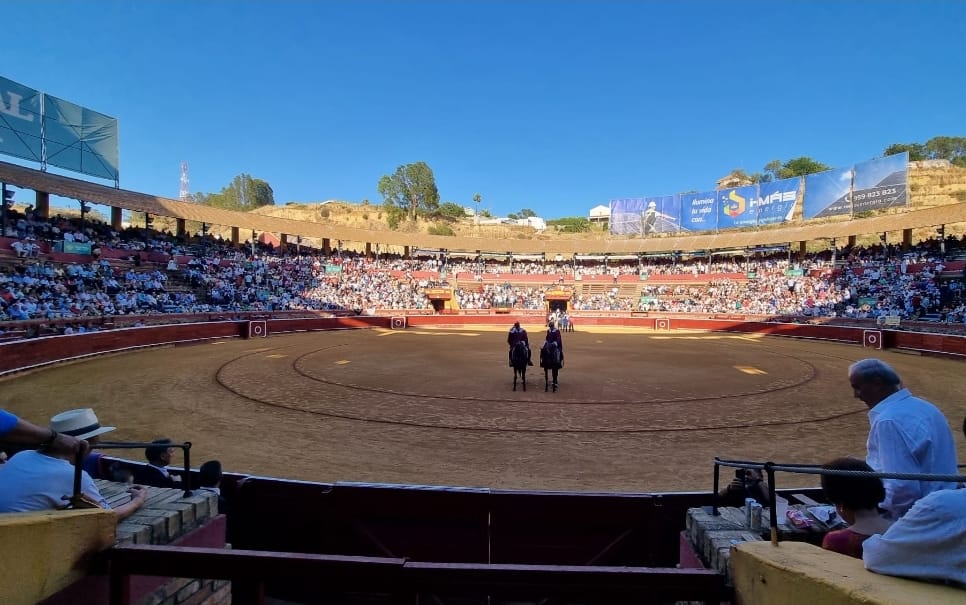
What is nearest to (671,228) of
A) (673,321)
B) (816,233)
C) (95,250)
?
(816,233)

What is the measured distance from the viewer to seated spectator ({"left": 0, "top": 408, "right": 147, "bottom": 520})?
2.82 metres

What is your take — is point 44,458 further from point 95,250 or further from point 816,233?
point 816,233

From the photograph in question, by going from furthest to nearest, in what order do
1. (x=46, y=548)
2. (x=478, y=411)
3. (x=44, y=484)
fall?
(x=478, y=411) < (x=44, y=484) < (x=46, y=548)

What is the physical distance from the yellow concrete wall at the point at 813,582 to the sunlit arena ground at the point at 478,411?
4.64m

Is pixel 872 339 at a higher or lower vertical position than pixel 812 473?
lower

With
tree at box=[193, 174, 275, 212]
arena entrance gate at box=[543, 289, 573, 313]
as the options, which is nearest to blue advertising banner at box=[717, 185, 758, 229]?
arena entrance gate at box=[543, 289, 573, 313]

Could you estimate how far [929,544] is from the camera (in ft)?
6.53

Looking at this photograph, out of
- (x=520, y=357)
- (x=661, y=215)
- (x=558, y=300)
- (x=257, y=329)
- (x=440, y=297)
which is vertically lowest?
(x=257, y=329)

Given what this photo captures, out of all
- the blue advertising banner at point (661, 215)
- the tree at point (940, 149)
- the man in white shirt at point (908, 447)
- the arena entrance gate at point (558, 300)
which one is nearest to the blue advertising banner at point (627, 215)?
the blue advertising banner at point (661, 215)

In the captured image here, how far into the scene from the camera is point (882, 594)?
1872 millimetres

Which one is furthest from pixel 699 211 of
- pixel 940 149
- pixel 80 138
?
pixel 940 149

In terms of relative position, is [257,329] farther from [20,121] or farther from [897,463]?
[897,463]

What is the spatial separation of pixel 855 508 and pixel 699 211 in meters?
Result: 54.8

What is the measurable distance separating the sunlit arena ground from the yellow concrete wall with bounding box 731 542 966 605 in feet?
→ 15.2
